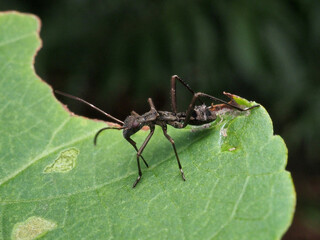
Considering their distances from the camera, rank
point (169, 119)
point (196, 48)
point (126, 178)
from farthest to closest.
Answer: point (196, 48)
point (169, 119)
point (126, 178)

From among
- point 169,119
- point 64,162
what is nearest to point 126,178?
point 64,162

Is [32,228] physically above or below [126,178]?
below

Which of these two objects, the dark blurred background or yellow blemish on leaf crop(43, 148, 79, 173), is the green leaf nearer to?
yellow blemish on leaf crop(43, 148, 79, 173)

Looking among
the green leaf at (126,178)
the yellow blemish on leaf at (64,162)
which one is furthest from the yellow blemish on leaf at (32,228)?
the yellow blemish on leaf at (64,162)

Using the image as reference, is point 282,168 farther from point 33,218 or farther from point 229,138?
point 33,218

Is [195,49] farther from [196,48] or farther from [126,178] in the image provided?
[126,178]

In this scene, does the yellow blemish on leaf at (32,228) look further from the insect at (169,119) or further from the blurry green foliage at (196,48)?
the blurry green foliage at (196,48)

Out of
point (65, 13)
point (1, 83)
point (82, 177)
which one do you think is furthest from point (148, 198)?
point (65, 13)
